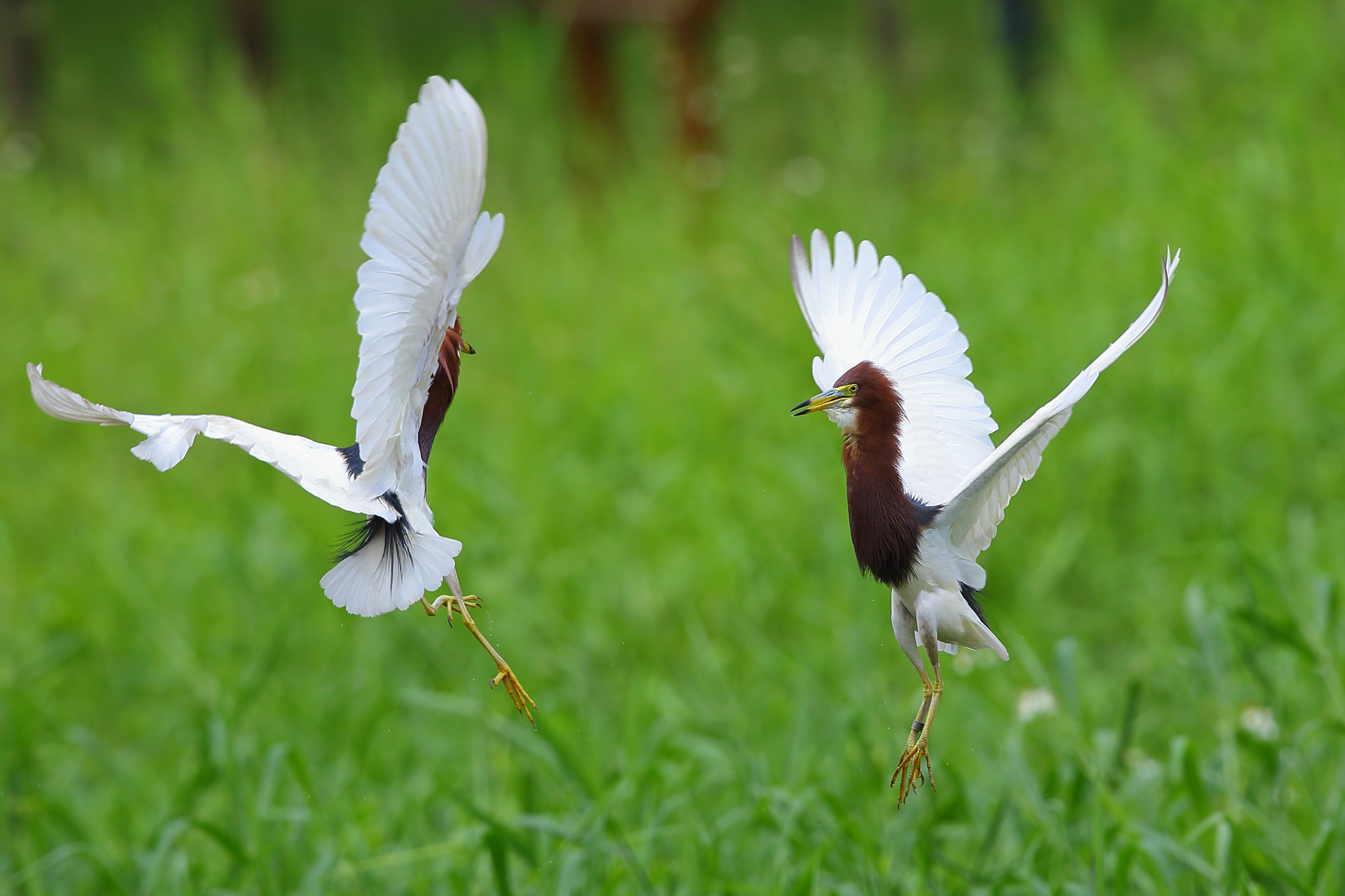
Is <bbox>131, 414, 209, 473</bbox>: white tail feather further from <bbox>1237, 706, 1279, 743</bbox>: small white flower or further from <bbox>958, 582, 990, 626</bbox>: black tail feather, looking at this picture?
<bbox>1237, 706, 1279, 743</bbox>: small white flower

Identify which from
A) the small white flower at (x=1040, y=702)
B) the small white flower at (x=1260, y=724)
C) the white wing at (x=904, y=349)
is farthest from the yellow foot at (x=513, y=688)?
the small white flower at (x=1260, y=724)

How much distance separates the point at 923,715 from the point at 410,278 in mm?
472

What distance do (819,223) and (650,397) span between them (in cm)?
93

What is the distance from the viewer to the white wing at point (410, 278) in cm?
75

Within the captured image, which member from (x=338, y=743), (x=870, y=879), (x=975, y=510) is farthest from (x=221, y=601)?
(x=975, y=510)

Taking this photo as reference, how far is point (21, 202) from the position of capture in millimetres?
6492

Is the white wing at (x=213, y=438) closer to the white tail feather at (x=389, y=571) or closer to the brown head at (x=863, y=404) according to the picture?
the white tail feather at (x=389, y=571)

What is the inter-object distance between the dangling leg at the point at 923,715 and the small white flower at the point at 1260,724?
170cm

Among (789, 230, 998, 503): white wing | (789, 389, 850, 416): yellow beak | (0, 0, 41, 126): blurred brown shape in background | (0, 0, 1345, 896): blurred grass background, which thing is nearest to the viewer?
(789, 389, 850, 416): yellow beak

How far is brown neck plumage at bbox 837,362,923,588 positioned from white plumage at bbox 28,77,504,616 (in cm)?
30

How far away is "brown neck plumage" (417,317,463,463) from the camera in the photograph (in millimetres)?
813

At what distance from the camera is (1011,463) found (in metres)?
0.90

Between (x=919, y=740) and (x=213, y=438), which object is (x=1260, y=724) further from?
(x=213, y=438)

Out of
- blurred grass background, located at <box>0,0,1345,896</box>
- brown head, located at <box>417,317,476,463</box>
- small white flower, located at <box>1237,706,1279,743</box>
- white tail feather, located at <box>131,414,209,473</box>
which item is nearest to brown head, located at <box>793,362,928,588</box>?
brown head, located at <box>417,317,476,463</box>
